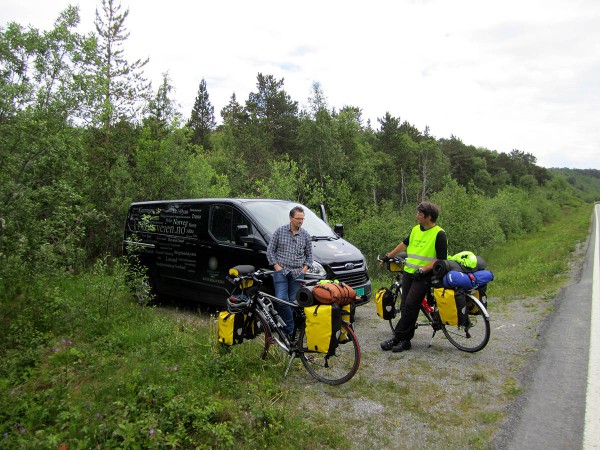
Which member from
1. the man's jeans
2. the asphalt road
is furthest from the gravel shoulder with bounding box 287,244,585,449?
the man's jeans

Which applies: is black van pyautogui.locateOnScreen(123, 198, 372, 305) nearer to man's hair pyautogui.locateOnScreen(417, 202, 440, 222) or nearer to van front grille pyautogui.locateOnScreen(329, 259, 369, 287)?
van front grille pyautogui.locateOnScreen(329, 259, 369, 287)

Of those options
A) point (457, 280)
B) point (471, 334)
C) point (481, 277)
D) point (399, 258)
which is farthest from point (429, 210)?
point (471, 334)

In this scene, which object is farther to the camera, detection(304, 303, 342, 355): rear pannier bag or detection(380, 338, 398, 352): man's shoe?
detection(380, 338, 398, 352): man's shoe

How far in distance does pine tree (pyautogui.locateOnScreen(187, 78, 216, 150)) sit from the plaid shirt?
50.7m

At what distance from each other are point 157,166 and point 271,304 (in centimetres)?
1189

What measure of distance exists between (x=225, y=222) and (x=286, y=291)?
239 cm

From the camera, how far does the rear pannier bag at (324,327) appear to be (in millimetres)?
4160

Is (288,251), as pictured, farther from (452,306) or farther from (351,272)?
(452,306)

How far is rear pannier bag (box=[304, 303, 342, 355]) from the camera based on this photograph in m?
4.16

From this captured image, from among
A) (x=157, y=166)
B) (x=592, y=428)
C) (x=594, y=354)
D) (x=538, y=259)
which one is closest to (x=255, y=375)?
(x=592, y=428)

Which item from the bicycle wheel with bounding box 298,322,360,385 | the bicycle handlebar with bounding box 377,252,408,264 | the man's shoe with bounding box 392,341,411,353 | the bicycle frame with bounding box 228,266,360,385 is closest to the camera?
the bicycle wheel with bounding box 298,322,360,385

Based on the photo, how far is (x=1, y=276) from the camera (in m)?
5.41

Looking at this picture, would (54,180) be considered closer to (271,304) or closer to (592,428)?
(271,304)

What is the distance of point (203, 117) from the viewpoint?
56188 mm
